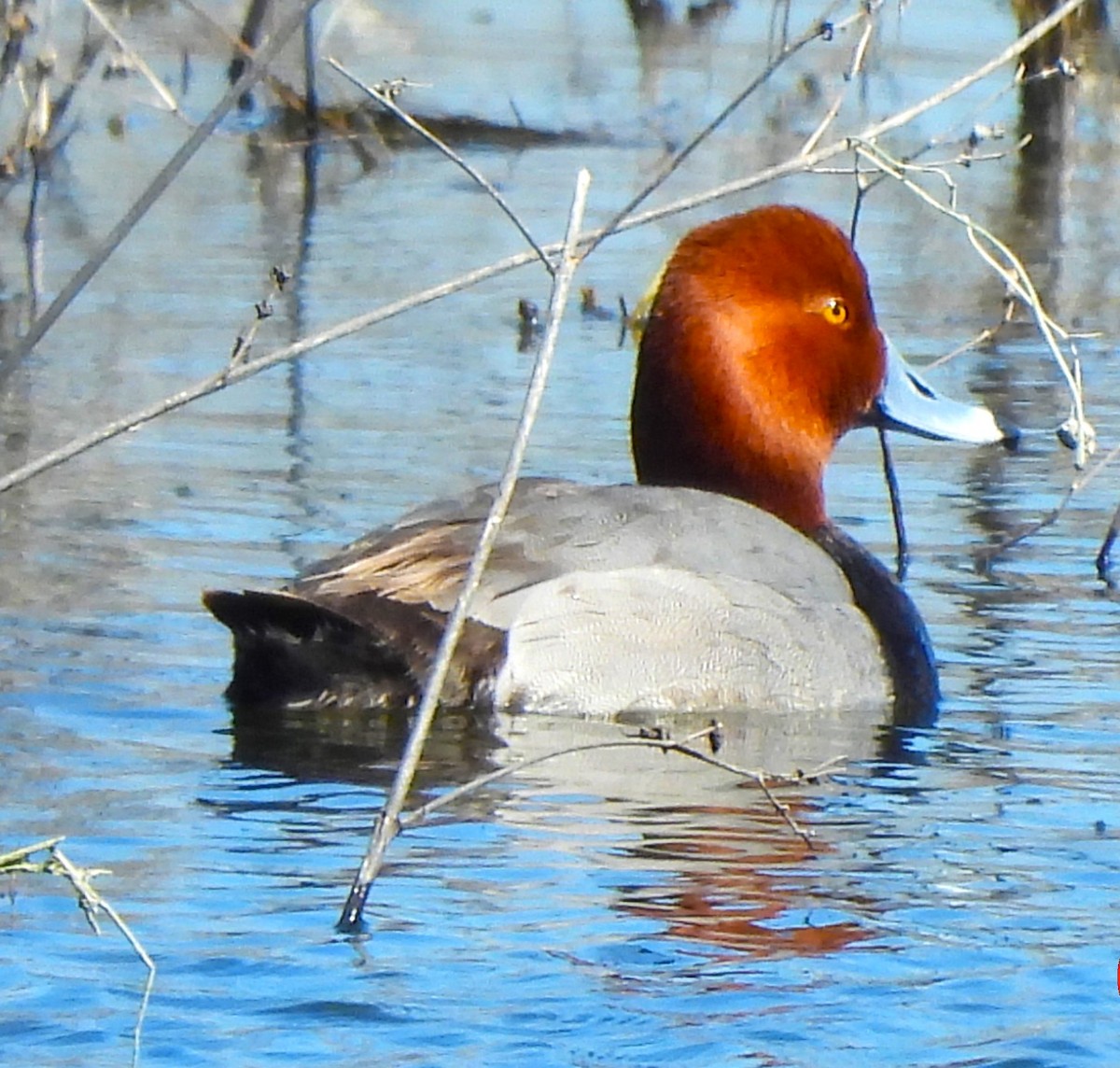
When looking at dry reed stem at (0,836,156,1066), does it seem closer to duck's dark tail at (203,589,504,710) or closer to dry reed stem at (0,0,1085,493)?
dry reed stem at (0,0,1085,493)

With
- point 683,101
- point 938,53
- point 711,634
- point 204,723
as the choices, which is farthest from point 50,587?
point 938,53

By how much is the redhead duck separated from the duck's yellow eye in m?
0.01

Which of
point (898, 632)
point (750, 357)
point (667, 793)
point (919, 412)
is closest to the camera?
point (667, 793)

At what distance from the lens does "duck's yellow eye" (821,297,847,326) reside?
27.5ft

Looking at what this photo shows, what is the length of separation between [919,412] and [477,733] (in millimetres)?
2161

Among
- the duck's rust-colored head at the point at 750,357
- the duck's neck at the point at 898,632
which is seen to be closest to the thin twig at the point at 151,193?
the duck's neck at the point at 898,632

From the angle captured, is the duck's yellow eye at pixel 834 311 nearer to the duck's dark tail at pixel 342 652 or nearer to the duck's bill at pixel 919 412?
the duck's bill at pixel 919 412

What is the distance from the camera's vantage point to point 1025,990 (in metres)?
5.21

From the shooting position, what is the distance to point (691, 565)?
7.50m

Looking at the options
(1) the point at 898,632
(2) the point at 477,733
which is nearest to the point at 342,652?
(2) the point at 477,733

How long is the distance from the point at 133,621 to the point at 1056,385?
4.41 metres

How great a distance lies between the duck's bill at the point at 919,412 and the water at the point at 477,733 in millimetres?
409

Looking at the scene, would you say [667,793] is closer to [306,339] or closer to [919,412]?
[306,339]

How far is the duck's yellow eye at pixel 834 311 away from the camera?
838cm
